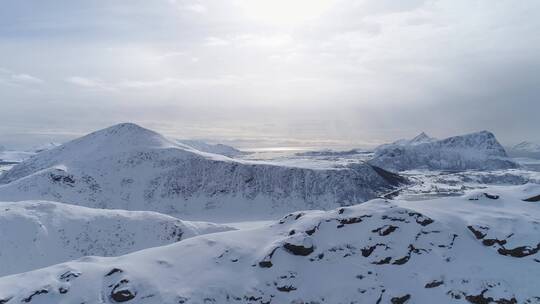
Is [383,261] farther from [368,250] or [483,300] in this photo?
[483,300]

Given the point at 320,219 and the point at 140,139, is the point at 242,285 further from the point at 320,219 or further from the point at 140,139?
the point at 140,139

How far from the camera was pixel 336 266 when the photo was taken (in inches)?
1977

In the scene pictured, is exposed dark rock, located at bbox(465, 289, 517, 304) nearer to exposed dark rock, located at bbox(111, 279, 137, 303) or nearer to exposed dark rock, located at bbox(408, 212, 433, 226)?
exposed dark rock, located at bbox(408, 212, 433, 226)

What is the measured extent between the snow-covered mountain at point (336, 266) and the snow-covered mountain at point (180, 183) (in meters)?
89.5

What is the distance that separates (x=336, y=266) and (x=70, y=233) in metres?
53.6

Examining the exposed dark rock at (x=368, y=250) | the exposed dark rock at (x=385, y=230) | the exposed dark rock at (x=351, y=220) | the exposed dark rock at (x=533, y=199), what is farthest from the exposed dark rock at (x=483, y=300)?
the exposed dark rock at (x=533, y=199)

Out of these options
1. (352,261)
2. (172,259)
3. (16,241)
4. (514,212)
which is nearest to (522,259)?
(514,212)

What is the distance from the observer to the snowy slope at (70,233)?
74438 millimetres

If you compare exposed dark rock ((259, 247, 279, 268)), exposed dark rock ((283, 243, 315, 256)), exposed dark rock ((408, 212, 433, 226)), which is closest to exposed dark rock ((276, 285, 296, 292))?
exposed dark rock ((259, 247, 279, 268))

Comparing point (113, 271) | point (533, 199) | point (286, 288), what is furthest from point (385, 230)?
point (113, 271)

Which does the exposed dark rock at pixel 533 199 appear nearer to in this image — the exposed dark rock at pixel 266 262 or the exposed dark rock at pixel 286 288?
the exposed dark rock at pixel 286 288

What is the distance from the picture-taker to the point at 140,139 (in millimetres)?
190000

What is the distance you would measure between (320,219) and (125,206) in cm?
10691

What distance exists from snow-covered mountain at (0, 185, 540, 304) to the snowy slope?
28.9m
